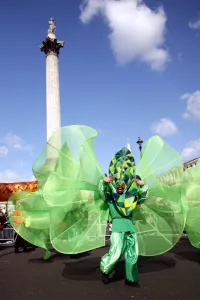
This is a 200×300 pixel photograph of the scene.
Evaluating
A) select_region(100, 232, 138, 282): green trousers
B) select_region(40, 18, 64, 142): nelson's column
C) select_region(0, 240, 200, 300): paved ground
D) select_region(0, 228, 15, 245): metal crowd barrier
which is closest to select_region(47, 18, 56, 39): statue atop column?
select_region(40, 18, 64, 142): nelson's column

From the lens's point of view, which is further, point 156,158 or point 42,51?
point 42,51

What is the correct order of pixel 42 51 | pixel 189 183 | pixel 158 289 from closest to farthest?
pixel 158 289
pixel 189 183
pixel 42 51

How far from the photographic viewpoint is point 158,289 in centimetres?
508

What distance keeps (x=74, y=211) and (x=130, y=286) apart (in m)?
1.69

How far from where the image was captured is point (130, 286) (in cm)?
530

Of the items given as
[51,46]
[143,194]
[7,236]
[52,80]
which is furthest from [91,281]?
[51,46]

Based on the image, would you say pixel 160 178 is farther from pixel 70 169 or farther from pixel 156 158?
pixel 70 169

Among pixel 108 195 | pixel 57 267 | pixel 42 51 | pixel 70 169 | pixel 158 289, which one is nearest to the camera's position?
pixel 158 289

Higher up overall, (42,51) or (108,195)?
(42,51)

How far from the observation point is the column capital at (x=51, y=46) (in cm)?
2719

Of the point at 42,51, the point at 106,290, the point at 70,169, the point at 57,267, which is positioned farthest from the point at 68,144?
the point at 42,51

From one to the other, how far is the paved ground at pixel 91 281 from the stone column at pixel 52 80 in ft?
58.9

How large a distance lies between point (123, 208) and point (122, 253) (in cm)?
74

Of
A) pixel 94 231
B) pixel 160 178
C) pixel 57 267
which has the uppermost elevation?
pixel 160 178
